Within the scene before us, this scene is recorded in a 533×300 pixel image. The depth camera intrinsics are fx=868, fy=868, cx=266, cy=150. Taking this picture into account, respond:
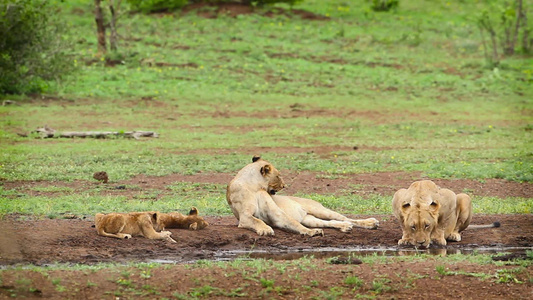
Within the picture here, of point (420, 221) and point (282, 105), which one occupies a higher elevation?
point (420, 221)

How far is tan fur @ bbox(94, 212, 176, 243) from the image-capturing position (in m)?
9.66

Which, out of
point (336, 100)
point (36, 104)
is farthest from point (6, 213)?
point (336, 100)

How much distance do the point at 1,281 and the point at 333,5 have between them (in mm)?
34628

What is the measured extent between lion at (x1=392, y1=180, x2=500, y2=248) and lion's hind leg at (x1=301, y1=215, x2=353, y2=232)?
642 millimetres

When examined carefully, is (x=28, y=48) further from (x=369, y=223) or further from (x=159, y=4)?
(x=369, y=223)

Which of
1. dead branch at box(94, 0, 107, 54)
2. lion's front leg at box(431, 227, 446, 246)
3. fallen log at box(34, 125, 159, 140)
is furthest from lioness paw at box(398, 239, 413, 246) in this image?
dead branch at box(94, 0, 107, 54)

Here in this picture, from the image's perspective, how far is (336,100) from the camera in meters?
27.1

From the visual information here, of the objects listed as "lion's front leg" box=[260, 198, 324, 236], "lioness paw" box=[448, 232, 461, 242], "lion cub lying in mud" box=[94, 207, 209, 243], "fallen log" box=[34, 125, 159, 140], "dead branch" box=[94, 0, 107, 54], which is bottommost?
"fallen log" box=[34, 125, 159, 140]

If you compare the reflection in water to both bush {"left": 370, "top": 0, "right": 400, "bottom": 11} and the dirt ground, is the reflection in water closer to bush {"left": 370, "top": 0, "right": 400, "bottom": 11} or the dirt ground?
the dirt ground

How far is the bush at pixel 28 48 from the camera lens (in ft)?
78.5

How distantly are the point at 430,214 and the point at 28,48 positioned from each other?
17.7m

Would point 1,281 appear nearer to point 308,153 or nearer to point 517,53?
point 308,153

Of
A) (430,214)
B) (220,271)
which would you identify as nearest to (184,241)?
(220,271)

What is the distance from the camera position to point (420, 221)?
9797 millimetres
